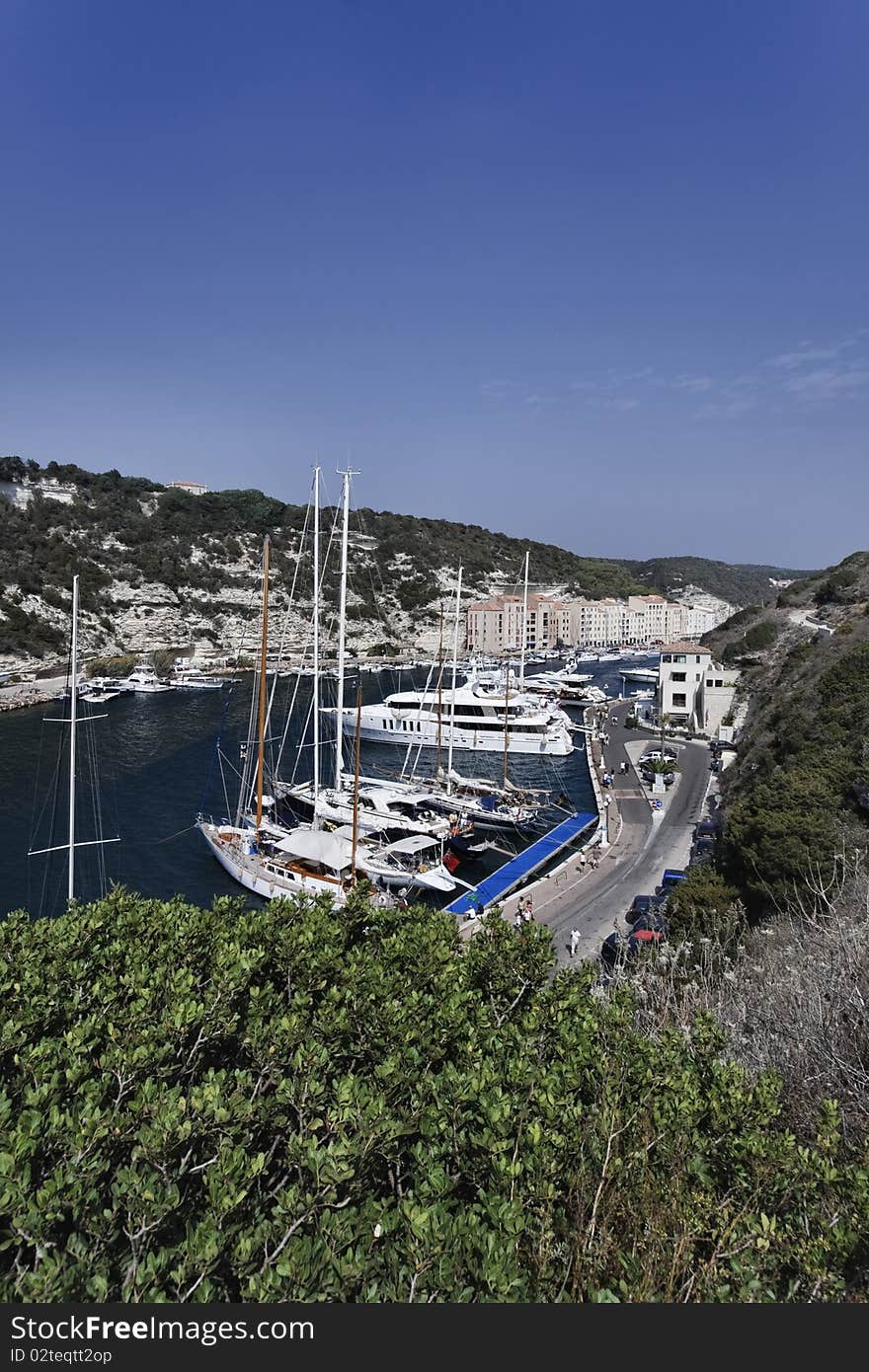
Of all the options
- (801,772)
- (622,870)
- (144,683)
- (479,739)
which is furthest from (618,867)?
(144,683)

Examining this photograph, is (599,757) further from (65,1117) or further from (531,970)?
(65,1117)

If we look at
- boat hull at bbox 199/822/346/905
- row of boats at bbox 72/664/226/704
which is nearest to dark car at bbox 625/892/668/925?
boat hull at bbox 199/822/346/905

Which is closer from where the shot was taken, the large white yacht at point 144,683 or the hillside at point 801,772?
the hillside at point 801,772

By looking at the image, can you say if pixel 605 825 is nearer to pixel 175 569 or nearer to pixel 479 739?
pixel 479 739

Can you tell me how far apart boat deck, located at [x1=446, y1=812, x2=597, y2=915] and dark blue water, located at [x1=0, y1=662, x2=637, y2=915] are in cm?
206

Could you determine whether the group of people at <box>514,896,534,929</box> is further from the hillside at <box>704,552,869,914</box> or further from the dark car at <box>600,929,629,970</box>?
the hillside at <box>704,552,869,914</box>

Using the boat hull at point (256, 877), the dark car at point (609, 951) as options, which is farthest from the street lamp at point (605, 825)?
the boat hull at point (256, 877)

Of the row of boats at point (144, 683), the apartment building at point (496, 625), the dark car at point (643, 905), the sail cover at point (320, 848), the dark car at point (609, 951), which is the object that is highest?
the apartment building at point (496, 625)

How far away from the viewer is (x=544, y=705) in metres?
48.7

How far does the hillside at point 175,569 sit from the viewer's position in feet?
247

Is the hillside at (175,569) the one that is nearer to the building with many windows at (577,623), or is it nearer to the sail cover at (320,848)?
the building with many windows at (577,623)

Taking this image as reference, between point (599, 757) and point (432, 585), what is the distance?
75.9 m

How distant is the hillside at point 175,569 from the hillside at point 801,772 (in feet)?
185

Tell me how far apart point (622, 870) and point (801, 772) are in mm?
5675
